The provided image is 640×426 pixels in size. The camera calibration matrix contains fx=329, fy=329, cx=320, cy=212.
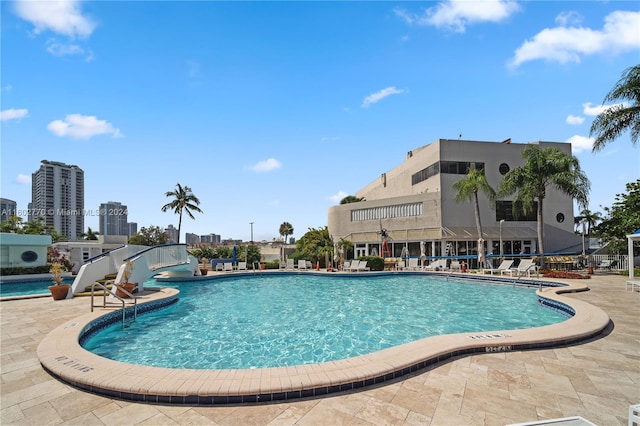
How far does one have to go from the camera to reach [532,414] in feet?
11.4

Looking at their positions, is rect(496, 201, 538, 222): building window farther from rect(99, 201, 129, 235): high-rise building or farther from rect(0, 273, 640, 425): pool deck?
rect(99, 201, 129, 235): high-rise building

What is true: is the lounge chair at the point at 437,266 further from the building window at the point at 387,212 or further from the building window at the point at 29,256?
the building window at the point at 29,256

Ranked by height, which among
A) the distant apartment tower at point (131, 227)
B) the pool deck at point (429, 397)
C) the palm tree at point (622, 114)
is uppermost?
the palm tree at point (622, 114)

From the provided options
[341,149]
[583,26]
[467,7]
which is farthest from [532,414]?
[341,149]

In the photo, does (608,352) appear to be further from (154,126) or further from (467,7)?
(154,126)

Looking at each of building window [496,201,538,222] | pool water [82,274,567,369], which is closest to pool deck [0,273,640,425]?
pool water [82,274,567,369]

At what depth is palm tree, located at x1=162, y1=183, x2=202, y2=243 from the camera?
36.6m

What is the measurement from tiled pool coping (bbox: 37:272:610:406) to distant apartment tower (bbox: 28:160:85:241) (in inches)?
2588

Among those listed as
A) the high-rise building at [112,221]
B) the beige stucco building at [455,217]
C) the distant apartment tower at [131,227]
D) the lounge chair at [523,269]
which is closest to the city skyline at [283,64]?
the lounge chair at [523,269]

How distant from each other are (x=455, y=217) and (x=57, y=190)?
67815 mm

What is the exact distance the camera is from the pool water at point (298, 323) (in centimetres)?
685

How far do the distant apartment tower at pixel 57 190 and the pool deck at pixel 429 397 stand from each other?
218 feet

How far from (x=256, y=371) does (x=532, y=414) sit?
3.28 m

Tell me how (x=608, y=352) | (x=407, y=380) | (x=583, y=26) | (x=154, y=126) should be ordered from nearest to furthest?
(x=407, y=380) < (x=608, y=352) < (x=583, y=26) < (x=154, y=126)
